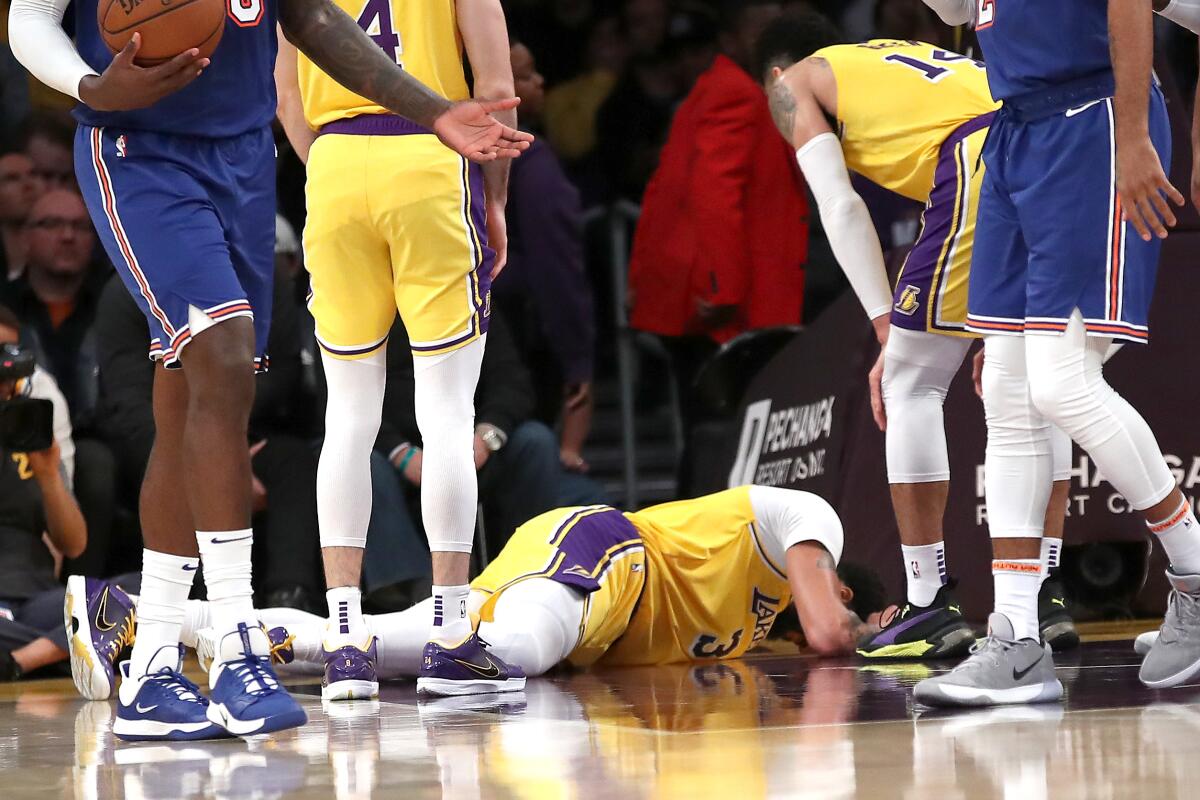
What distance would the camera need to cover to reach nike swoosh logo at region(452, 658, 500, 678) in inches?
161

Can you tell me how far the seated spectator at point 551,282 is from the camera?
6.91m

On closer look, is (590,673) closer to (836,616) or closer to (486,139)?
(836,616)

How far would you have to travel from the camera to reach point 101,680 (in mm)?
4473

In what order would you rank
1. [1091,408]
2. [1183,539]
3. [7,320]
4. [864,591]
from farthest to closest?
[7,320], [864,591], [1183,539], [1091,408]

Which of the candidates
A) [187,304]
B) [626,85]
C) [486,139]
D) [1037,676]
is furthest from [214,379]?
[626,85]

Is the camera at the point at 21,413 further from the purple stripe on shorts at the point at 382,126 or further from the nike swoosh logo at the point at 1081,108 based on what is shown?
the nike swoosh logo at the point at 1081,108

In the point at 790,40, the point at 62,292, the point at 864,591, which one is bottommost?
the point at 864,591

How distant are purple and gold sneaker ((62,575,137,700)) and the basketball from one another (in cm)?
180

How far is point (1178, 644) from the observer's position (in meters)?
3.69

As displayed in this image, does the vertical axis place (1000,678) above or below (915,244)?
below

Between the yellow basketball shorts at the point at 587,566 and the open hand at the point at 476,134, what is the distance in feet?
5.38

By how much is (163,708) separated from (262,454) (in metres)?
2.94

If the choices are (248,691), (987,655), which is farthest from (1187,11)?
(248,691)

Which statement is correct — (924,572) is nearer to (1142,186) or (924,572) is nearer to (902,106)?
(902,106)
